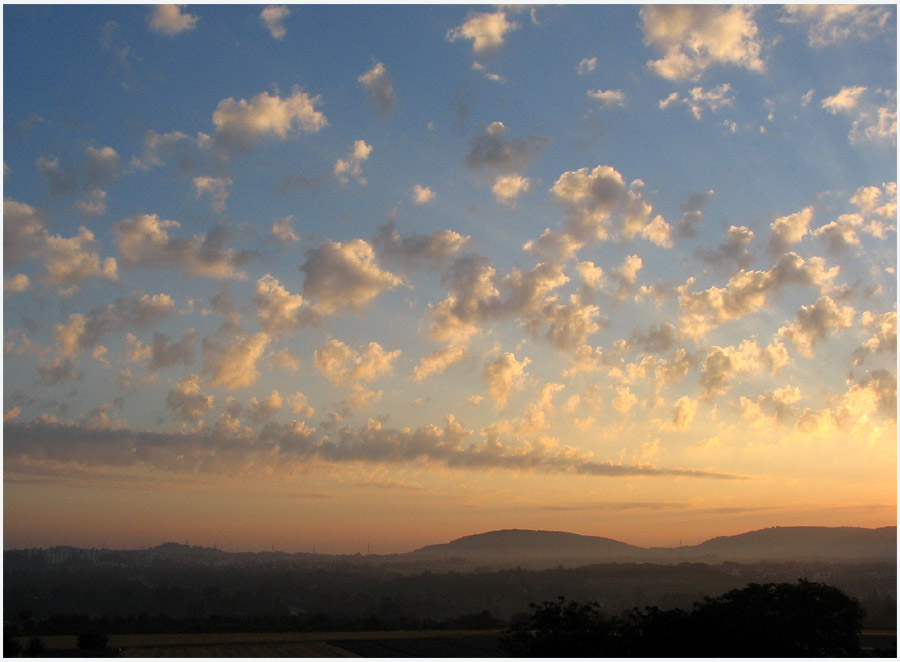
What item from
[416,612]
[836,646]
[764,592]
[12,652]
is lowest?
[416,612]

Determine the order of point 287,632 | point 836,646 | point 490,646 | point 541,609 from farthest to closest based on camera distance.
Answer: point 287,632 → point 490,646 → point 541,609 → point 836,646

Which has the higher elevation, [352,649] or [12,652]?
[12,652]

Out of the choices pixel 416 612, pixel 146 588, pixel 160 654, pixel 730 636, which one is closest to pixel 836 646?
pixel 730 636

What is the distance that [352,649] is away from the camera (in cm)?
9750

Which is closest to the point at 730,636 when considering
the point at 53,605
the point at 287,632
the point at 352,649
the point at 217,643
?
the point at 352,649

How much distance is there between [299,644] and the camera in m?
102

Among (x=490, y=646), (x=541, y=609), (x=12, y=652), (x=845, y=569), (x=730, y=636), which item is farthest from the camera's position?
(x=845, y=569)

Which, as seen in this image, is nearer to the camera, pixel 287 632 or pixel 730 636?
pixel 730 636

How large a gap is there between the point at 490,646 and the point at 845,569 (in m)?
134

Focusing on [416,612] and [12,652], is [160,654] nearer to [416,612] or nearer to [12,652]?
[12,652]

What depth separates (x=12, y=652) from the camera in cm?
6906

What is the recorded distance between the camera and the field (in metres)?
87.4

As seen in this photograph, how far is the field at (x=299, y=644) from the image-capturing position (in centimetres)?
8738

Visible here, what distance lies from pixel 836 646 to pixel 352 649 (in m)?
64.3
